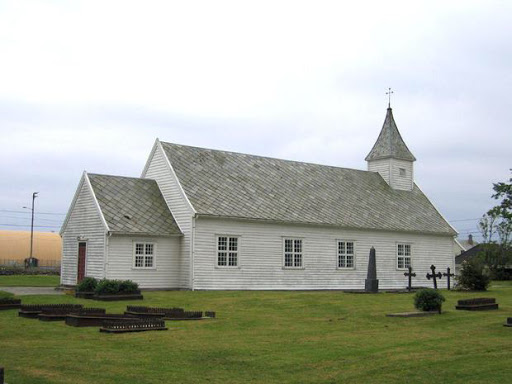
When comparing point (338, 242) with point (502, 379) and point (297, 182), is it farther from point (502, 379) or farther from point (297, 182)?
point (502, 379)

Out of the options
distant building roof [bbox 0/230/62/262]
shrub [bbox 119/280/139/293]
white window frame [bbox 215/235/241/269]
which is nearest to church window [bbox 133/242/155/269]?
white window frame [bbox 215/235/241/269]

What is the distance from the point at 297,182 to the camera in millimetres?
42219

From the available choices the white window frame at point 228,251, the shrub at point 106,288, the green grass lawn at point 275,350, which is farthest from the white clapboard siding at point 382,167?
the green grass lawn at point 275,350

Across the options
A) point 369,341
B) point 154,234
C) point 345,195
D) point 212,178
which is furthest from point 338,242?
point 369,341

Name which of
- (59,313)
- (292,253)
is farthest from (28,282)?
(59,313)

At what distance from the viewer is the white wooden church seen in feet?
113

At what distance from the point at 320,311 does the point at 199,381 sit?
12.8 meters

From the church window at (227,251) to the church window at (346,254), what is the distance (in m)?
7.34

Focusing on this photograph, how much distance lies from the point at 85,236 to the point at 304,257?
11786 mm

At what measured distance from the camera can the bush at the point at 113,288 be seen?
→ 27.9 m

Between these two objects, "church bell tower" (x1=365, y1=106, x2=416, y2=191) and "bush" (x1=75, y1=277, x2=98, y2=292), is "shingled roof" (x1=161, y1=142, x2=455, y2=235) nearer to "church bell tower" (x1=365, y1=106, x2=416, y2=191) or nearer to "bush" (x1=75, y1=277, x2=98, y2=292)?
"church bell tower" (x1=365, y1=106, x2=416, y2=191)

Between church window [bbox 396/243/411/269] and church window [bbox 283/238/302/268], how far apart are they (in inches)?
312

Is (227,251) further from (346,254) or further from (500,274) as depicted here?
(500,274)

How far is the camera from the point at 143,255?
34.2m
